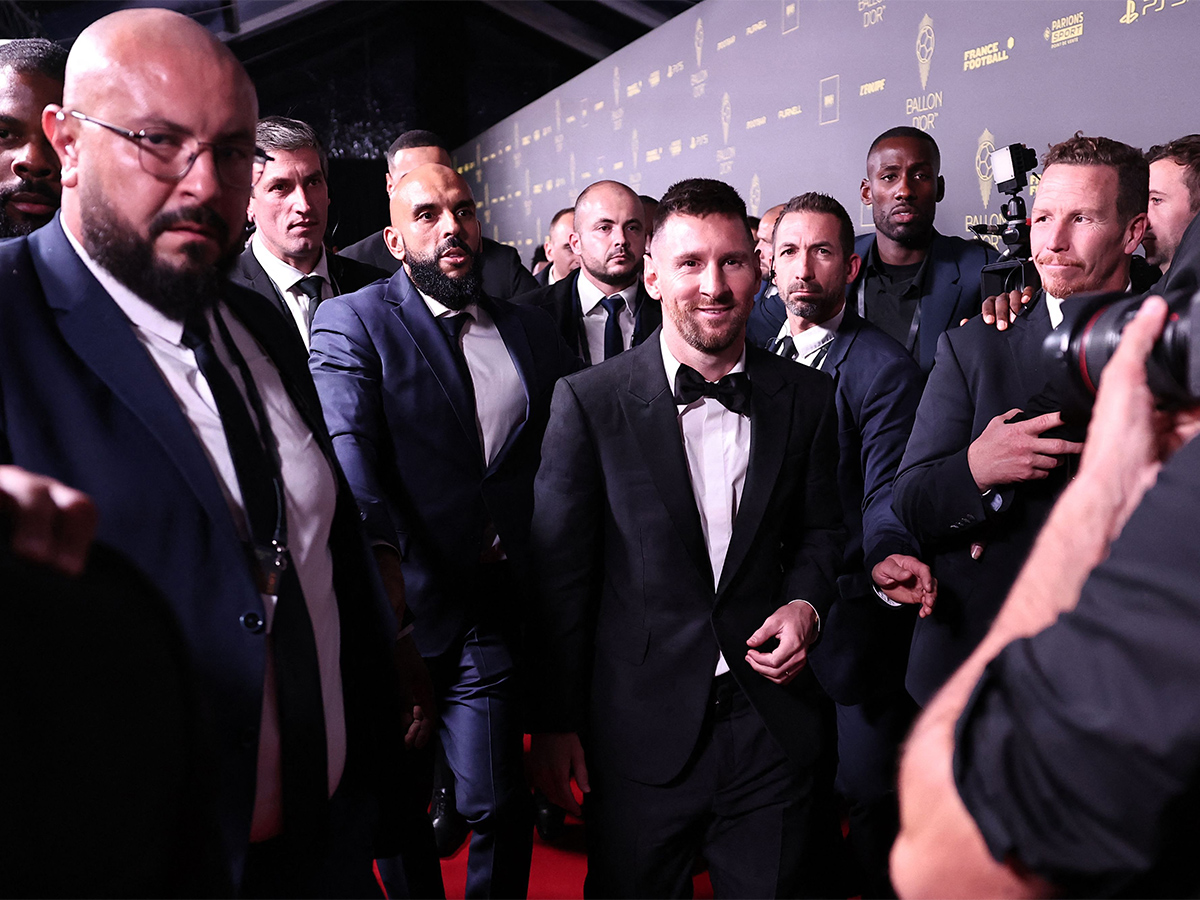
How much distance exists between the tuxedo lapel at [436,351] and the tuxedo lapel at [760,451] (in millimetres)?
789

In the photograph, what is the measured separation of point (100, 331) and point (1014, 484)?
167 centimetres

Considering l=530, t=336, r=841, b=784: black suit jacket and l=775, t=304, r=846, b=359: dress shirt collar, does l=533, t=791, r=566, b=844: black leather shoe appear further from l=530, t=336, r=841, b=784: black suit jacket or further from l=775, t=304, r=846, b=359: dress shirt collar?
l=775, t=304, r=846, b=359: dress shirt collar

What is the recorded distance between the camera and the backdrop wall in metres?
3.42

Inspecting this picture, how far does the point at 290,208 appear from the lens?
114 inches

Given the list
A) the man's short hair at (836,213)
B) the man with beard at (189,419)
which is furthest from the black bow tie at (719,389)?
the man's short hair at (836,213)

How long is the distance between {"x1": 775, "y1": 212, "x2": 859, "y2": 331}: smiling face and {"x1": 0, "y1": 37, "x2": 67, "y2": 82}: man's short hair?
6.92 feet

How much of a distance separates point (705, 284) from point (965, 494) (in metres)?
0.70

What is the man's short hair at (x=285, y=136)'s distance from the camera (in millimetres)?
2932

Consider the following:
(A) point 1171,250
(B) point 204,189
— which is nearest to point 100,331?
(B) point 204,189

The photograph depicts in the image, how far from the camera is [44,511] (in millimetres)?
625

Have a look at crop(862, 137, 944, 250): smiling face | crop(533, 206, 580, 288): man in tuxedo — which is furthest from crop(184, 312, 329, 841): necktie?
crop(533, 206, 580, 288): man in tuxedo

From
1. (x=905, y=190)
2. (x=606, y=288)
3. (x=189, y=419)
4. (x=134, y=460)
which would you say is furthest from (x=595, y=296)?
(x=134, y=460)

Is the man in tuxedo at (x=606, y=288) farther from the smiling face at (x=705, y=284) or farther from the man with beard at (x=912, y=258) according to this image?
the smiling face at (x=705, y=284)

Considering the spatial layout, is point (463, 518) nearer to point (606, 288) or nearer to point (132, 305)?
point (132, 305)
